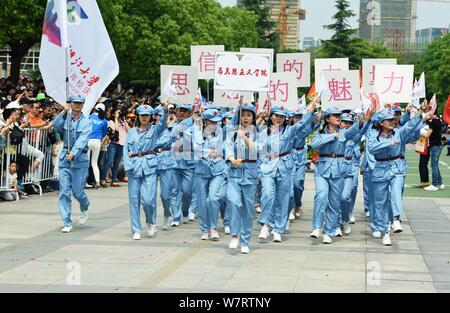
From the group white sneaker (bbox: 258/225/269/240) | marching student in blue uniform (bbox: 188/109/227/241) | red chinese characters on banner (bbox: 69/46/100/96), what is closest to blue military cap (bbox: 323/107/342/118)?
marching student in blue uniform (bbox: 188/109/227/241)

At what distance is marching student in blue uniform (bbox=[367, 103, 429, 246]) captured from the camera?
12.6 meters

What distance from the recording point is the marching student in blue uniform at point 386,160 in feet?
41.3

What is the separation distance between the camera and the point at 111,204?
56.0ft

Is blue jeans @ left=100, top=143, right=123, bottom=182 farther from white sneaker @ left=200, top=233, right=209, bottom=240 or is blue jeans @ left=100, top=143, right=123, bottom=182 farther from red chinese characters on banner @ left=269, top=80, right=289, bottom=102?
white sneaker @ left=200, top=233, right=209, bottom=240

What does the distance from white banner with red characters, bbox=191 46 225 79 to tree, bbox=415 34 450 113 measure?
62250 mm

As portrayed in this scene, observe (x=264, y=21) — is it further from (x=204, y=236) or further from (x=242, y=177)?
(x=242, y=177)

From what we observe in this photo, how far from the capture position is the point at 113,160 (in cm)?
2136

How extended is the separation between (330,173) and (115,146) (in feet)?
31.2

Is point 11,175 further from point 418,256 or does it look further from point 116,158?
point 418,256

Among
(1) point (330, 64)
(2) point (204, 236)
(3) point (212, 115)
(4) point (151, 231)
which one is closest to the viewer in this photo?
(3) point (212, 115)

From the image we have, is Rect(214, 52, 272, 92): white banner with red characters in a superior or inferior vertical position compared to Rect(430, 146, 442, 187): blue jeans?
superior

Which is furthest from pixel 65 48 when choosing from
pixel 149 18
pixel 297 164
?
pixel 149 18

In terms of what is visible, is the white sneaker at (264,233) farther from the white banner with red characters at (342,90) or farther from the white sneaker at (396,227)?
the white sneaker at (396,227)

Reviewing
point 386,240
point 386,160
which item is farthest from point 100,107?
point 386,240
